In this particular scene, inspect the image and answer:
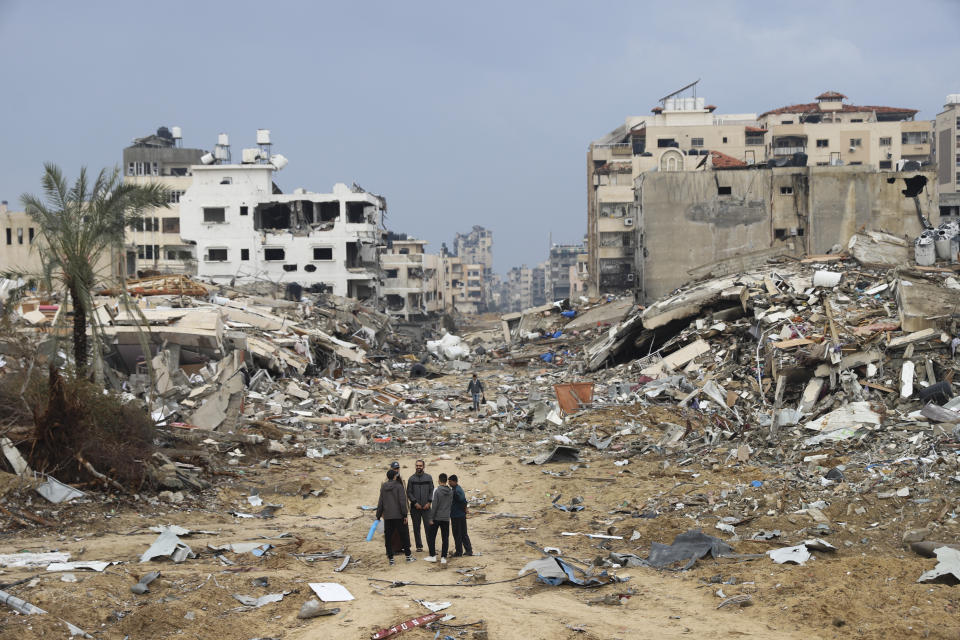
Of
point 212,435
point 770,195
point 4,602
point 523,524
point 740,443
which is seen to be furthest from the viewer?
point 770,195

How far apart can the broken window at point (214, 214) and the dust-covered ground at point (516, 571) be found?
41.6 metres

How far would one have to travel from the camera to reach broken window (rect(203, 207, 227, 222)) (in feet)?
178

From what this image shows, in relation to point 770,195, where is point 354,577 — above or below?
below

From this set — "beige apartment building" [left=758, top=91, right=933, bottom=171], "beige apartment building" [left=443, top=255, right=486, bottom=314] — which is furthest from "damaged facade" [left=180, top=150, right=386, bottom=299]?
"beige apartment building" [left=443, top=255, right=486, bottom=314]

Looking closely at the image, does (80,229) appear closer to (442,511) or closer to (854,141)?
(442,511)

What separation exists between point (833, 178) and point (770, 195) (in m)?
2.89

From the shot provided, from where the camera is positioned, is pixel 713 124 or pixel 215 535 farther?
pixel 713 124

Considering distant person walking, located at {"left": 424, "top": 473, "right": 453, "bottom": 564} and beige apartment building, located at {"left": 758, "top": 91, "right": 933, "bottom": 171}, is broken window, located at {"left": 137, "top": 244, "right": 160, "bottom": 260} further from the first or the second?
distant person walking, located at {"left": 424, "top": 473, "right": 453, "bottom": 564}

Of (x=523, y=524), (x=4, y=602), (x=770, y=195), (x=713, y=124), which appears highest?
(x=713, y=124)

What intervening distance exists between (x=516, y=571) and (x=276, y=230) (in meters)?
46.3

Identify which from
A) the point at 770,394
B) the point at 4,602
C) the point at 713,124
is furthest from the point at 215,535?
the point at 713,124

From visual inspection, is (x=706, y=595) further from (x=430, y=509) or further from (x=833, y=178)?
(x=833, y=178)

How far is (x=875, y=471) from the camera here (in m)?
12.2

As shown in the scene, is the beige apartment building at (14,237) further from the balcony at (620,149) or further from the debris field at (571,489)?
the balcony at (620,149)
